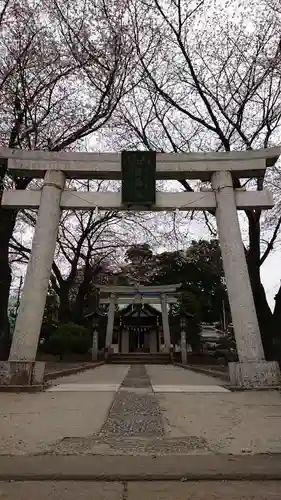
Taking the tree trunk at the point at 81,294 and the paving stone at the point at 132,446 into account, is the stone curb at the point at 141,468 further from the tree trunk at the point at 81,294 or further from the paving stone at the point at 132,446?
the tree trunk at the point at 81,294

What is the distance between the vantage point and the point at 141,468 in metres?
2.53

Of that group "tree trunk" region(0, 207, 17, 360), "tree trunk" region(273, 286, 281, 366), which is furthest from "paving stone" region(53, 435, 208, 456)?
"tree trunk" region(273, 286, 281, 366)

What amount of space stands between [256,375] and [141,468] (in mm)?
4829

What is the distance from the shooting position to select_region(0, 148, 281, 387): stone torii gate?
7570mm

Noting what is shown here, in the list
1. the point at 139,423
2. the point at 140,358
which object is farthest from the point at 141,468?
the point at 140,358

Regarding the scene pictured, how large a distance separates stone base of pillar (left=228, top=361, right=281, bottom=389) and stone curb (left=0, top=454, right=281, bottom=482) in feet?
13.7

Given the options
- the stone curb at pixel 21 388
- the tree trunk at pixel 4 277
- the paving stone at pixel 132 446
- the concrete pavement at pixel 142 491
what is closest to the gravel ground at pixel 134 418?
the paving stone at pixel 132 446

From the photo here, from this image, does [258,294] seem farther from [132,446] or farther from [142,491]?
[142,491]

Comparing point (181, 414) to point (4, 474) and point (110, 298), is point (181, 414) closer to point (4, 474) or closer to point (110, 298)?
point (4, 474)

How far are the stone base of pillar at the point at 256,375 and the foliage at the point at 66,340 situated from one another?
1440cm

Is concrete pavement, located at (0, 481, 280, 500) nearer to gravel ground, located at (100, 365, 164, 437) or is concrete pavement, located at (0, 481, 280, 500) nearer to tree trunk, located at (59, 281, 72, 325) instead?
gravel ground, located at (100, 365, 164, 437)

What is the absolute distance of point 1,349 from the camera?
9781mm

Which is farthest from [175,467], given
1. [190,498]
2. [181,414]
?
[181,414]

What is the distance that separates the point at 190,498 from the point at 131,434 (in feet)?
5.03
